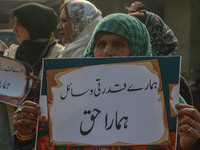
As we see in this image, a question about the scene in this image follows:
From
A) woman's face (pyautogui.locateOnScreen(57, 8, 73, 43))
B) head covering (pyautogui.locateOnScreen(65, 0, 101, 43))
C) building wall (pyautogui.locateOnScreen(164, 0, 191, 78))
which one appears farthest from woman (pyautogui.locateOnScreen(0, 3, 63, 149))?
building wall (pyautogui.locateOnScreen(164, 0, 191, 78))

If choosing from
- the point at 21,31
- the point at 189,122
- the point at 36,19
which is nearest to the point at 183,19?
the point at 36,19

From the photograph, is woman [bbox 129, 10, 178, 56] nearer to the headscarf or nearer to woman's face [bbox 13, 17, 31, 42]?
the headscarf

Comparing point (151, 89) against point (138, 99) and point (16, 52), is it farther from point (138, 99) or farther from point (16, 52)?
point (16, 52)

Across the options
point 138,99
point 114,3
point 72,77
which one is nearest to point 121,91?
point 138,99

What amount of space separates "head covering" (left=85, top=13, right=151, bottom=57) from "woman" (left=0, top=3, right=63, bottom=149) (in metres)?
1.07

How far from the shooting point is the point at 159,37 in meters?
2.61

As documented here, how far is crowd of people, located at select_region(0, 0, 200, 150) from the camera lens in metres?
1.39

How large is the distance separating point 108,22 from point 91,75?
47 centimetres

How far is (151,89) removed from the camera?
1345mm

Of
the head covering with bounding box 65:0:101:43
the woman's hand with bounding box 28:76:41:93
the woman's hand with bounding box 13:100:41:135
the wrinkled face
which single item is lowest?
the woman's hand with bounding box 28:76:41:93

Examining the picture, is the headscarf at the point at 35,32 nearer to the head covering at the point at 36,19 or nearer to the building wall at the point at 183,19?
the head covering at the point at 36,19

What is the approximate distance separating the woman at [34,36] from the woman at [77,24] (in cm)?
23

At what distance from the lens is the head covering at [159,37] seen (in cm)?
260

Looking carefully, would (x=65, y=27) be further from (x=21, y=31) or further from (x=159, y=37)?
(x=159, y=37)
